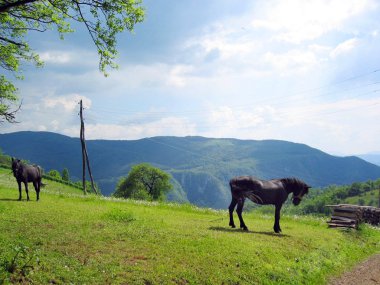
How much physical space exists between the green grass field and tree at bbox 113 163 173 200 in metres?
74.9

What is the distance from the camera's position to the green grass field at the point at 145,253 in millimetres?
11656

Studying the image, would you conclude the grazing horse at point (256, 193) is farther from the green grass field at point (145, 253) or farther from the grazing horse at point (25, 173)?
the grazing horse at point (25, 173)

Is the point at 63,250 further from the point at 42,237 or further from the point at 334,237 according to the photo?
the point at 334,237

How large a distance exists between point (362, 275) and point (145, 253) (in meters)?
12.0

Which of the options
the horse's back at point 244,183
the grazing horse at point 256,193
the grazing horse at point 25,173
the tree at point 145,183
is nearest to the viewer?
the grazing horse at point 256,193

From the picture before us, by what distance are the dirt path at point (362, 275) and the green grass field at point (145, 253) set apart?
1.51 ft

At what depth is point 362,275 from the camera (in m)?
18.4

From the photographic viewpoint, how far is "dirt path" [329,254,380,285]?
17094 millimetres

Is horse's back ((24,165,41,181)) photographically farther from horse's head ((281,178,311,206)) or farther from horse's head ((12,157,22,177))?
horse's head ((281,178,311,206))

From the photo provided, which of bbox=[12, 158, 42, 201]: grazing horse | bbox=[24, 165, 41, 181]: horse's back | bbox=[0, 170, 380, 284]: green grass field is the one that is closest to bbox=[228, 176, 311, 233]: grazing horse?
bbox=[0, 170, 380, 284]: green grass field

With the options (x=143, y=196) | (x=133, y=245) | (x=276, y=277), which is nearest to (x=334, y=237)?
Result: (x=276, y=277)

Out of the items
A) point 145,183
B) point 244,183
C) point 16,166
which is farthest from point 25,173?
point 145,183

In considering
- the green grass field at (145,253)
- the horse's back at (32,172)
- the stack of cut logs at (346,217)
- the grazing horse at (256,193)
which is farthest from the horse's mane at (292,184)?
the horse's back at (32,172)

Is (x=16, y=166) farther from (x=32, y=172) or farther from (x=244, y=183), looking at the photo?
(x=244, y=183)
